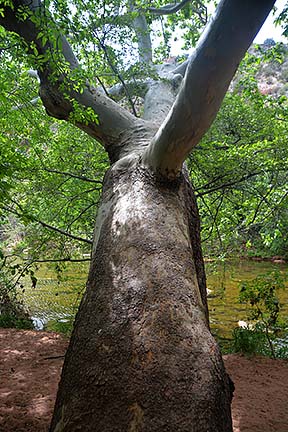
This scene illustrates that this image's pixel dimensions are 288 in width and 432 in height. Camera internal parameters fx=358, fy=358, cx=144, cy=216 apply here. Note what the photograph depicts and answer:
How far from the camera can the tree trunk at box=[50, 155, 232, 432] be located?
54.3 inches

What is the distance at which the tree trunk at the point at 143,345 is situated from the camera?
1.38 m

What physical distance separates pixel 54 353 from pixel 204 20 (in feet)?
19.2

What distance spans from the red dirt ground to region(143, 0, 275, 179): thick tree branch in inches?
78.1

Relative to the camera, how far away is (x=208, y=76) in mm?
1719

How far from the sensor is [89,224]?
5.98m

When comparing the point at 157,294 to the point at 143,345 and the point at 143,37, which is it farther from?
the point at 143,37

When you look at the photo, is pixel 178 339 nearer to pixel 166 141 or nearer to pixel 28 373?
pixel 166 141

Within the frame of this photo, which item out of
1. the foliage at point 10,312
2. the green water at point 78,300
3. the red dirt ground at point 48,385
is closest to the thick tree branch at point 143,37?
the green water at point 78,300

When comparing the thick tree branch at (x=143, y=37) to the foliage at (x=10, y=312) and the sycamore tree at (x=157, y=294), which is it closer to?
the sycamore tree at (x=157, y=294)

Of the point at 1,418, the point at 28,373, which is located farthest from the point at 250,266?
the point at 1,418

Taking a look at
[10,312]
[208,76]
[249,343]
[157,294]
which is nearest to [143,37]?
[208,76]

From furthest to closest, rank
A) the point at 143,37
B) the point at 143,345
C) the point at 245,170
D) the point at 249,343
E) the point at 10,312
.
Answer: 1. the point at 10,312
2. the point at 143,37
3. the point at 245,170
4. the point at 249,343
5. the point at 143,345

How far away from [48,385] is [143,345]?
218 cm

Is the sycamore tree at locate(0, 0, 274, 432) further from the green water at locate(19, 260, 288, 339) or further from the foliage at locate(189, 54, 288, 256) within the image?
the green water at locate(19, 260, 288, 339)
